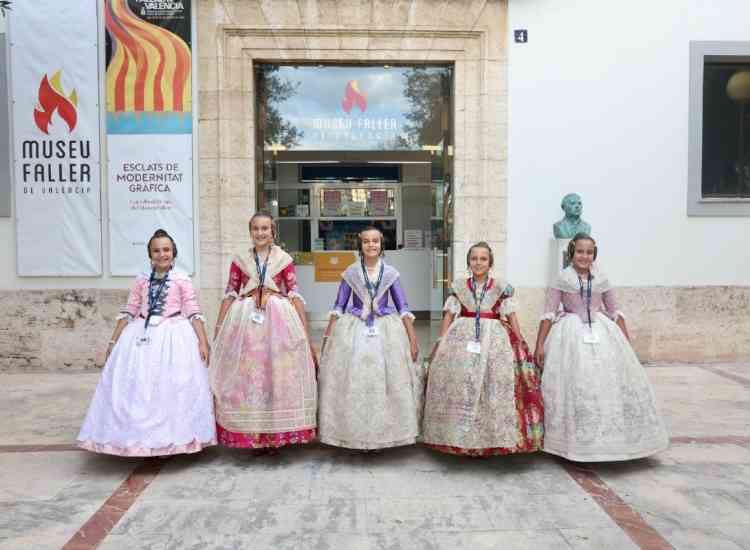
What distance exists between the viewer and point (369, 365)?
4.38 meters

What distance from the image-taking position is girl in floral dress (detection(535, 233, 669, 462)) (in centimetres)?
417

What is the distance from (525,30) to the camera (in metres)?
7.62

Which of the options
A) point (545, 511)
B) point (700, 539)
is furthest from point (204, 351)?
point (700, 539)

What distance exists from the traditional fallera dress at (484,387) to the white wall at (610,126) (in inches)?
132

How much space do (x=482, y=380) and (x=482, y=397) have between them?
11 cm

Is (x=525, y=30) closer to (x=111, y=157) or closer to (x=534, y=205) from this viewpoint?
(x=534, y=205)

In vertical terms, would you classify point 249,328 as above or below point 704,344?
above

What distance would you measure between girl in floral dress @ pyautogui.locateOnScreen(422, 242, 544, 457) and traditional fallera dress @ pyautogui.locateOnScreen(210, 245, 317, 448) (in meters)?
→ 0.87

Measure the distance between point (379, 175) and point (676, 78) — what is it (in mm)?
4206

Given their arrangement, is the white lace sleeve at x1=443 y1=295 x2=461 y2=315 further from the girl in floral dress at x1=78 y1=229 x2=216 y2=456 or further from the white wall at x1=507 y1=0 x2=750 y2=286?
the white wall at x1=507 y1=0 x2=750 y2=286

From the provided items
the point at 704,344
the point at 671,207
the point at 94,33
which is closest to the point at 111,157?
the point at 94,33

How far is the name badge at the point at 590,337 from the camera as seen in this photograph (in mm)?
4336

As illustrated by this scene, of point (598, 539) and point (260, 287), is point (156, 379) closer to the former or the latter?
point (260, 287)

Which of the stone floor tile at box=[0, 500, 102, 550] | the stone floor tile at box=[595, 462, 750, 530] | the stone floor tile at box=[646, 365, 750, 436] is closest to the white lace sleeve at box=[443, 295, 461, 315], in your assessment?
the stone floor tile at box=[595, 462, 750, 530]
